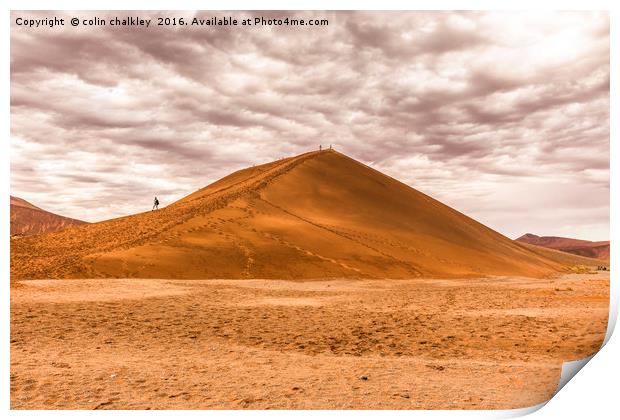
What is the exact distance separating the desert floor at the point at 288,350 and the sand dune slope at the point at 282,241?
38.5 feet

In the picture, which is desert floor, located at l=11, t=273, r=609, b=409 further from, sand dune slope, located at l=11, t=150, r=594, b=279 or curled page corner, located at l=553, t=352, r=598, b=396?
sand dune slope, located at l=11, t=150, r=594, b=279

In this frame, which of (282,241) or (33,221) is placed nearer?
(282,241)

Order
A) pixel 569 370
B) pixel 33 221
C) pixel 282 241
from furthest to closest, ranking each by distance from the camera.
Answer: pixel 33 221, pixel 282 241, pixel 569 370

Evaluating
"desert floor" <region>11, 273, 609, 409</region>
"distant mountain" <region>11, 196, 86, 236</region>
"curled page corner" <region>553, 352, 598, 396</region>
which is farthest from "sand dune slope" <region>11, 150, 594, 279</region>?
"distant mountain" <region>11, 196, 86, 236</region>

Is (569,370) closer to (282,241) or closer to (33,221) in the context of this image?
(282,241)

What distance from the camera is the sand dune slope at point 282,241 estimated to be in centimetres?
2993

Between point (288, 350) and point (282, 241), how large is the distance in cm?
2624

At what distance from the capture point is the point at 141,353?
9.98m

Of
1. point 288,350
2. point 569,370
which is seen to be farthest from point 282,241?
point 569,370

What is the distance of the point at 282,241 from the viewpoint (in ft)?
121

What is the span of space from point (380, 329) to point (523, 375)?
4.44 meters

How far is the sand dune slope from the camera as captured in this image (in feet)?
98.2

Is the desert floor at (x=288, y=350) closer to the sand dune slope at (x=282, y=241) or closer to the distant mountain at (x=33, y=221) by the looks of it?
the sand dune slope at (x=282, y=241)

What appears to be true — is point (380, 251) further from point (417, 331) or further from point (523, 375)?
point (523, 375)
